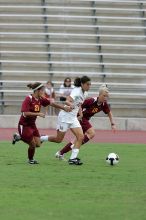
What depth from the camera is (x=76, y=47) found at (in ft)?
101

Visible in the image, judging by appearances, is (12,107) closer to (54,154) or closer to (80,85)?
(54,154)

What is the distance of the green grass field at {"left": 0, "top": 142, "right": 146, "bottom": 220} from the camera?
379 inches

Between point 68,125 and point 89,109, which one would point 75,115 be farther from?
point 89,109

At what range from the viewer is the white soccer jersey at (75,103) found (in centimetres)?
1557

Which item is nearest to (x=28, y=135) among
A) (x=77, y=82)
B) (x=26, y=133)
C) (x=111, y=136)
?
(x=26, y=133)

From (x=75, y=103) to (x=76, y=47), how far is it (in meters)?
15.4

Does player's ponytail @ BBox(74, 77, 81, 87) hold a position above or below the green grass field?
above

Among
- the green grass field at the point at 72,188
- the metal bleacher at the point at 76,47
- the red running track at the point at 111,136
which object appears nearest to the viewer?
the green grass field at the point at 72,188

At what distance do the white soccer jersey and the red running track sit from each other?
647 cm

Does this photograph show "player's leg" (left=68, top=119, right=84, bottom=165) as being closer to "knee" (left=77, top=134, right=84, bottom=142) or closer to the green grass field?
"knee" (left=77, top=134, right=84, bottom=142)

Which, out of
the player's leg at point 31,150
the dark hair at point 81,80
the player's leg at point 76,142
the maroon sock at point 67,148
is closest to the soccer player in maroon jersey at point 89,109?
the maroon sock at point 67,148

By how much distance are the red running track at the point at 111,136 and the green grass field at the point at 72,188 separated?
4653 mm

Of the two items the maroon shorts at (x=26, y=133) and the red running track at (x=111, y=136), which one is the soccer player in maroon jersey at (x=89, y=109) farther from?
the red running track at (x=111, y=136)

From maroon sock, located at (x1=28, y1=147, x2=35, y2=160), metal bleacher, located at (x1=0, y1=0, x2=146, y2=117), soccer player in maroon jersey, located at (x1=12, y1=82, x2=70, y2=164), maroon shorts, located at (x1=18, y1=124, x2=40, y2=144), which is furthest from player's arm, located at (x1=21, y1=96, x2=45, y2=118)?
metal bleacher, located at (x1=0, y1=0, x2=146, y2=117)
